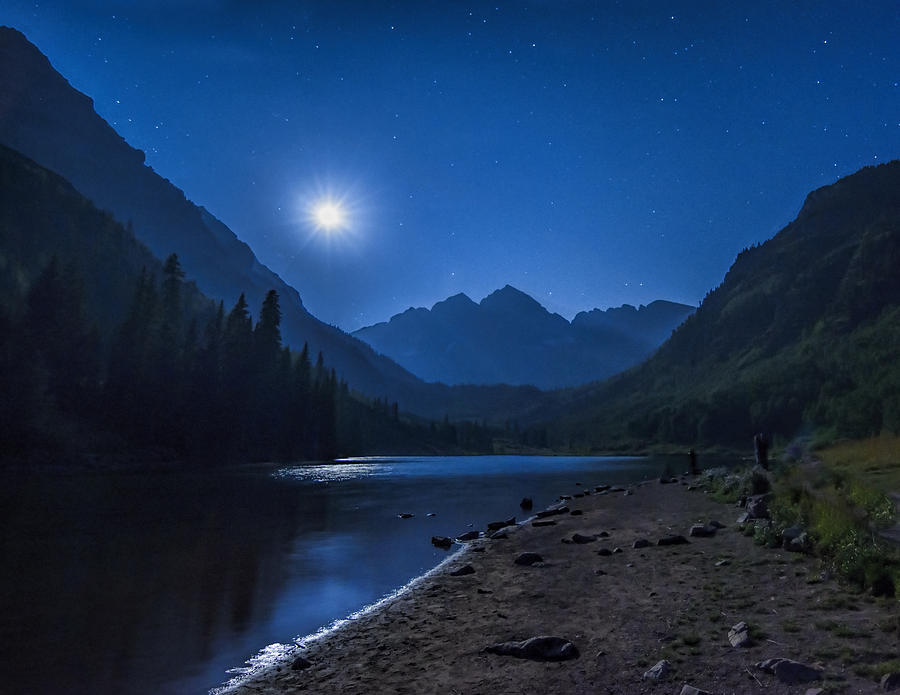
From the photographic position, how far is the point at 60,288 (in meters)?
101

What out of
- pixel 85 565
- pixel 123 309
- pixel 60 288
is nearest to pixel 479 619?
pixel 85 565

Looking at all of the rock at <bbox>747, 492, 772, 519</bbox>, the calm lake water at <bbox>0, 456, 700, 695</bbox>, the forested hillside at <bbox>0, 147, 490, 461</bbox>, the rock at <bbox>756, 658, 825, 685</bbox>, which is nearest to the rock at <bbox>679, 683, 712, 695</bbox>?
the rock at <bbox>756, 658, 825, 685</bbox>

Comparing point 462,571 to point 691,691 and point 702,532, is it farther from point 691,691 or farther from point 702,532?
point 691,691

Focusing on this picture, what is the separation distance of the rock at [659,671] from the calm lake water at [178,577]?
28.4 ft

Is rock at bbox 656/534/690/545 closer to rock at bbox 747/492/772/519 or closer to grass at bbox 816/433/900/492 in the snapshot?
rock at bbox 747/492/772/519

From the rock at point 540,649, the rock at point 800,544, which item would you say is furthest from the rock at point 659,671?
the rock at point 800,544

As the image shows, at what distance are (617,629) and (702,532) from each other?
43.7 ft

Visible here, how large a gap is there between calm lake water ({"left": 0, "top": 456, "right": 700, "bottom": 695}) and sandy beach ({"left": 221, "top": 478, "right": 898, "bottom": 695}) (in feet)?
7.33

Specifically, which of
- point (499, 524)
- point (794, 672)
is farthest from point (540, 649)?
point (499, 524)

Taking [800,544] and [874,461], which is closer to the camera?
[800,544]

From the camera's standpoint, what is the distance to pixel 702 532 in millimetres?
23969

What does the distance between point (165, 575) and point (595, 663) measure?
17.8 metres

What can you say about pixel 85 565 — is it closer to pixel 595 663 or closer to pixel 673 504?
pixel 595 663

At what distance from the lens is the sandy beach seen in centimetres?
962
